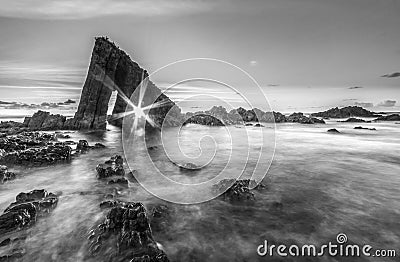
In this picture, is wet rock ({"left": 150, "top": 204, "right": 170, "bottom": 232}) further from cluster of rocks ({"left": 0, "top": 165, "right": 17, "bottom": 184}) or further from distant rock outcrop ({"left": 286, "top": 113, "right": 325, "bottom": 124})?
distant rock outcrop ({"left": 286, "top": 113, "right": 325, "bottom": 124})

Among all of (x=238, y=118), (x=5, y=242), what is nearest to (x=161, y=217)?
(x=5, y=242)

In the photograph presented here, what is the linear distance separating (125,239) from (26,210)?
10.1 ft

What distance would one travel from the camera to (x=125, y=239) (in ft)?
13.3

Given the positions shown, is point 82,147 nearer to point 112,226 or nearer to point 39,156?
point 39,156

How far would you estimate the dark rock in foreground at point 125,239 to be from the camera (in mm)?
3777

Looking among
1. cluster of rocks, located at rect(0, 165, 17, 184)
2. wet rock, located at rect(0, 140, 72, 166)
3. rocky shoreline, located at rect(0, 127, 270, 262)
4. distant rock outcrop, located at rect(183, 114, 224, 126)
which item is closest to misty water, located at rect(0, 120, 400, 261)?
rocky shoreline, located at rect(0, 127, 270, 262)

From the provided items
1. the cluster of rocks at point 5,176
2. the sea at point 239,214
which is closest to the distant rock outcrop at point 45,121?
the sea at point 239,214

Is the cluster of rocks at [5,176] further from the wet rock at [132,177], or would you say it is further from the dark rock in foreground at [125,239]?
the dark rock in foreground at [125,239]

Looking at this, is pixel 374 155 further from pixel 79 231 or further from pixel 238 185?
pixel 79 231

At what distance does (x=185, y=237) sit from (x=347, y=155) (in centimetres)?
1432

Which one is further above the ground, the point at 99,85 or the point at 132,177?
the point at 99,85

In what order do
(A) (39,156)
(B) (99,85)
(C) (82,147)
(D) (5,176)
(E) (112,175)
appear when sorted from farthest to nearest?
(B) (99,85), (C) (82,147), (A) (39,156), (E) (112,175), (D) (5,176)

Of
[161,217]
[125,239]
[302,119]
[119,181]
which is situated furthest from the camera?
[302,119]

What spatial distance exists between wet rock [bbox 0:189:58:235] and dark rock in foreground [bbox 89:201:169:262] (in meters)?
1.78
